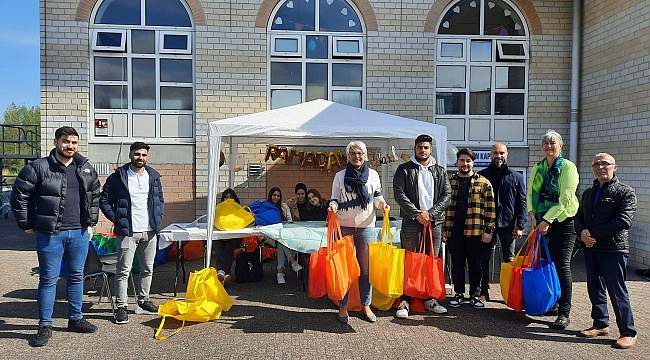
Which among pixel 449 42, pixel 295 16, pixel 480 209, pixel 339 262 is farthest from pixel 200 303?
pixel 449 42

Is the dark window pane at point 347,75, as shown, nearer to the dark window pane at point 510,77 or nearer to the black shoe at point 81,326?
the dark window pane at point 510,77

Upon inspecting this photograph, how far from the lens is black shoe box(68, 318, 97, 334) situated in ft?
15.1

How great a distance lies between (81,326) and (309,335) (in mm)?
→ 2170

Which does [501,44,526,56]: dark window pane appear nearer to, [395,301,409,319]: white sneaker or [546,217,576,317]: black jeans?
[546,217,576,317]: black jeans

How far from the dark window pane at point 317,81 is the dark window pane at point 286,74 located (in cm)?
22

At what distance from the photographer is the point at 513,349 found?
4.29m

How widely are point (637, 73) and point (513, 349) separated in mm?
5917

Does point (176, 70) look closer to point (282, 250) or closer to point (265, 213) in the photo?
point (265, 213)

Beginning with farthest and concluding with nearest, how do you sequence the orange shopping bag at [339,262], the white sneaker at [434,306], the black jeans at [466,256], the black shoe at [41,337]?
the black jeans at [466,256] → the white sneaker at [434,306] → the orange shopping bag at [339,262] → the black shoe at [41,337]

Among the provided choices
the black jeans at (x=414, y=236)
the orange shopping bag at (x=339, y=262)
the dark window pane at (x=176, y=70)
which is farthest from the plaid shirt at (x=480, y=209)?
the dark window pane at (x=176, y=70)

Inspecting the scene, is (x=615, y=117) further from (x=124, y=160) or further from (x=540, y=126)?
(x=124, y=160)

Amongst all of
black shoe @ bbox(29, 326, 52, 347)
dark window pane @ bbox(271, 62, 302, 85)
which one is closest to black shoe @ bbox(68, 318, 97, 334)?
black shoe @ bbox(29, 326, 52, 347)

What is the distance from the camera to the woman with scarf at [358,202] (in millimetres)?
4797

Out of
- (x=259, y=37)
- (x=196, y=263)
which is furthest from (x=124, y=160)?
(x=259, y=37)
